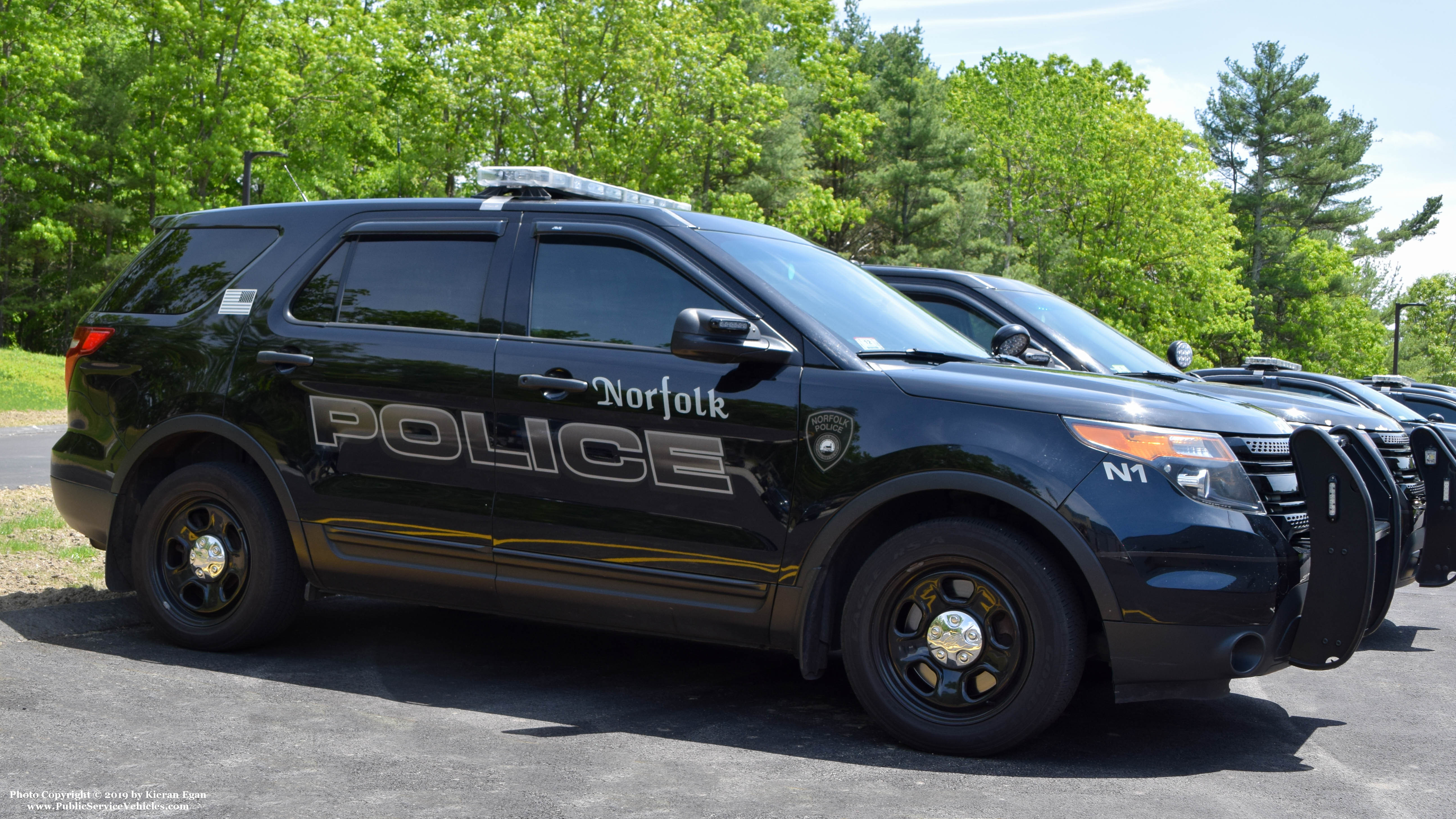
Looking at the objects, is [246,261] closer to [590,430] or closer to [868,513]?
[590,430]

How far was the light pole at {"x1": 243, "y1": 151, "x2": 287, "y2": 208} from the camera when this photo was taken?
30453 mm

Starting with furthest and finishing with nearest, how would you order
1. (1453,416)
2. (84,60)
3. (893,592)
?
1. (84,60)
2. (1453,416)
3. (893,592)

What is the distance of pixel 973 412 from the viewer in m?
4.32

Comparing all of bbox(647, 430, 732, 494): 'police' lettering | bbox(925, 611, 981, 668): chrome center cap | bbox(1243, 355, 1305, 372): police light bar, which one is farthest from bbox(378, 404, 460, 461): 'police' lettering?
bbox(1243, 355, 1305, 372): police light bar

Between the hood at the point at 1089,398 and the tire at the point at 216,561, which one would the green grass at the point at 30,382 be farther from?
the hood at the point at 1089,398

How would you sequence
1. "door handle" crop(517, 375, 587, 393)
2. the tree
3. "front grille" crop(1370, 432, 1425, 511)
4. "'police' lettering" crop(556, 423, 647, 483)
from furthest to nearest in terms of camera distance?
the tree
"front grille" crop(1370, 432, 1425, 511)
"door handle" crop(517, 375, 587, 393)
"'police' lettering" crop(556, 423, 647, 483)

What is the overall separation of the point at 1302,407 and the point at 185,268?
17.6 feet

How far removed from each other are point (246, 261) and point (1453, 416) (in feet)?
42.3

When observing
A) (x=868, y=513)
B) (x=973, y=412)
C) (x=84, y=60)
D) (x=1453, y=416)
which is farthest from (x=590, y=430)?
(x=84, y=60)

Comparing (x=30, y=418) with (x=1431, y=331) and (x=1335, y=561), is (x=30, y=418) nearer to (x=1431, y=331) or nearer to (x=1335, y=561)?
(x=1335, y=561)

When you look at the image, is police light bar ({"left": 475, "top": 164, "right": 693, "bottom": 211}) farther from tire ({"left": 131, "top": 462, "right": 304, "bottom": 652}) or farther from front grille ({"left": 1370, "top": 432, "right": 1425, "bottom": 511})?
front grille ({"left": 1370, "top": 432, "right": 1425, "bottom": 511})

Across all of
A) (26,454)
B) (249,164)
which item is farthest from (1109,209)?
(26,454)

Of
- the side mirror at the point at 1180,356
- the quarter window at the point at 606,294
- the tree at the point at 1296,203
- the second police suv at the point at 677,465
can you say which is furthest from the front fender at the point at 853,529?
the tree at the point at 1296,203

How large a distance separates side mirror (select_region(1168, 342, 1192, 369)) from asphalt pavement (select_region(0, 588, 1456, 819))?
9.77 feet
